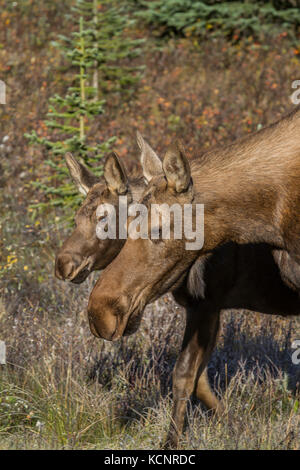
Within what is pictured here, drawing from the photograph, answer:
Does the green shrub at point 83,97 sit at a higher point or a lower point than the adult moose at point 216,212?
higher

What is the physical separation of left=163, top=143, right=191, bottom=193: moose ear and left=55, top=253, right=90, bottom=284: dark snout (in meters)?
1.56

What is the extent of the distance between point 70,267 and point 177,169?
1667mm

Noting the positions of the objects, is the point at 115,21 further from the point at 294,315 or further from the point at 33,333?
the point at 294,315

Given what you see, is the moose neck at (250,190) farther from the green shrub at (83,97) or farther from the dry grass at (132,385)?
the green shrub at (83,97)

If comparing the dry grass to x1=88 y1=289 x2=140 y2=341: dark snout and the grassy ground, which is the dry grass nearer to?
the grassy ground

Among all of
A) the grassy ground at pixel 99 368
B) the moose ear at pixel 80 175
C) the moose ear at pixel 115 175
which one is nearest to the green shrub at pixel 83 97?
the grassy ground at pixel 99 368

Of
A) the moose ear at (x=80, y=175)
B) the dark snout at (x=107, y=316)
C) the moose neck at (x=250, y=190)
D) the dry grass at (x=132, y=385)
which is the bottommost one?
the dry grass at (x=132, y=385)

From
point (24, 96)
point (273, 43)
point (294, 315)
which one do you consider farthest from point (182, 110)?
point (294, 315)

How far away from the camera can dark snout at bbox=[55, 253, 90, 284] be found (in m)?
5.04

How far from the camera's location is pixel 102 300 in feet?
11.3

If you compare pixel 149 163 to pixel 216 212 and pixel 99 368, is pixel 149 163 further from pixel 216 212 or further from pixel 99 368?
pixel 99 368

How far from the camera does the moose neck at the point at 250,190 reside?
3.81 metres

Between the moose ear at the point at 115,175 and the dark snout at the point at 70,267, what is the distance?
52 centimetres
